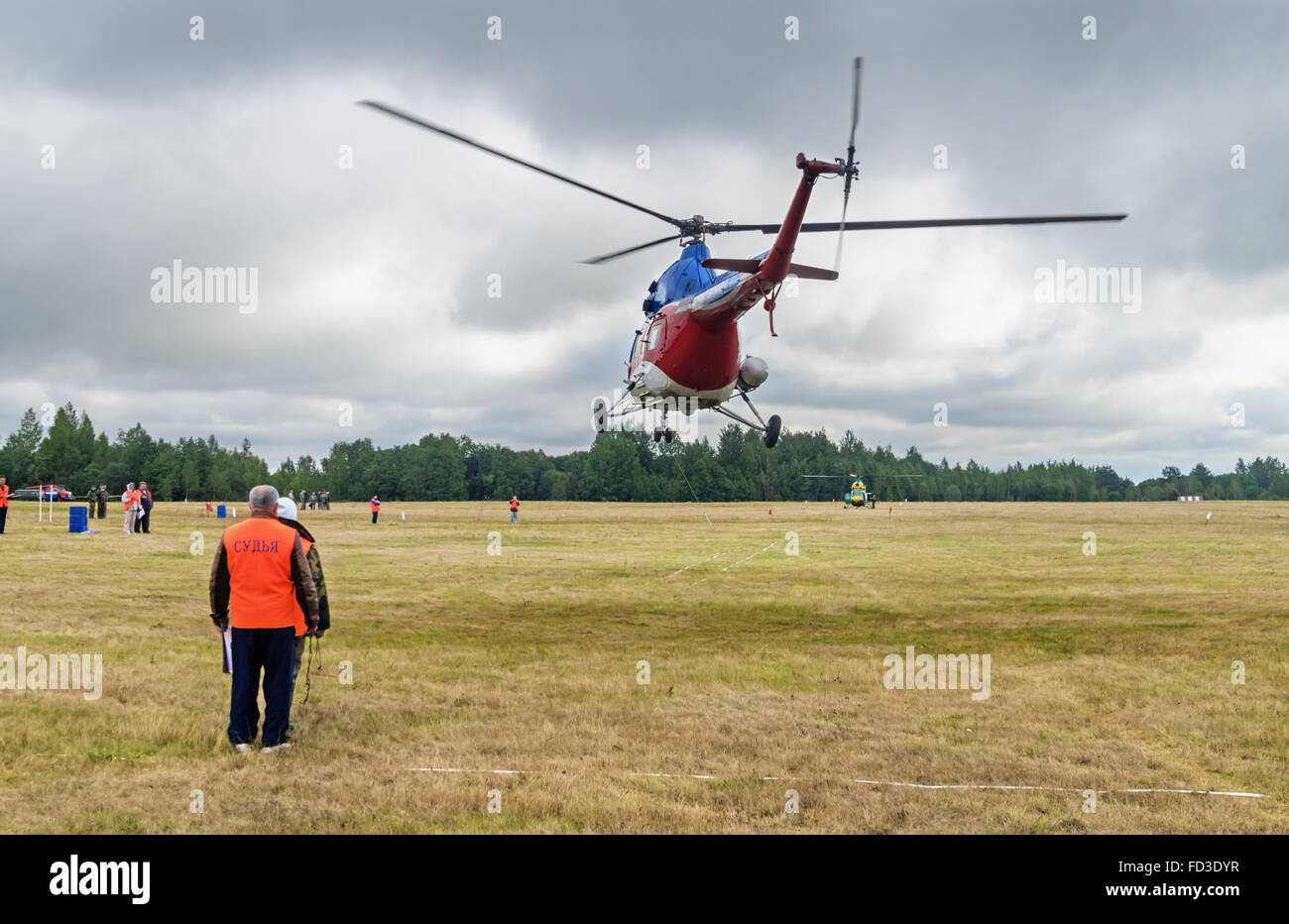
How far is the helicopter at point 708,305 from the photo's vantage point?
15375mm

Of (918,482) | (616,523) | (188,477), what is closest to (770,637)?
(616,523)

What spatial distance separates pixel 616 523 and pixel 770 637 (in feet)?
127

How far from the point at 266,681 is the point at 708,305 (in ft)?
46.2

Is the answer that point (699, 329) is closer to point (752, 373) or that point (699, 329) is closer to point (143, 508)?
point (752, 373)

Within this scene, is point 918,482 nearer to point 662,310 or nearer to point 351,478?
point 351,478

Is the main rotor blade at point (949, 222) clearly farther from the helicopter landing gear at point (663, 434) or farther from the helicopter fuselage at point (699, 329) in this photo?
the helicopter landing gear at point (663, 434)

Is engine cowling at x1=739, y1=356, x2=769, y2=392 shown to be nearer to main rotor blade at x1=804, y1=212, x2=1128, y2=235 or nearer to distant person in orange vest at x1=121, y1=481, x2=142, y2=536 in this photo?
main rotor blade at x1=804, y1=212, x2=1128, y2=235

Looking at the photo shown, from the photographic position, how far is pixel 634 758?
704 centimetres

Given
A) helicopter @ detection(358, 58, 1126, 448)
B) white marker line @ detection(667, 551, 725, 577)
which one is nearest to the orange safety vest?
helicopter @ detection(358, 58, 1126, 448)

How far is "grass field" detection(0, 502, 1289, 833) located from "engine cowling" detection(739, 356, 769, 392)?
17.4 feet

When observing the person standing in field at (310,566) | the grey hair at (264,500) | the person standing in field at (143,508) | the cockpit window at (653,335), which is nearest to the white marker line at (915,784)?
the person standing in field at (310,566)

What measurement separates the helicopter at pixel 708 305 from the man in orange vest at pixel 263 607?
9.02m

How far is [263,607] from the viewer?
271 inches

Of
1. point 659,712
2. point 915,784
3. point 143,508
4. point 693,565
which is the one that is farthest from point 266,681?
point 143,508
